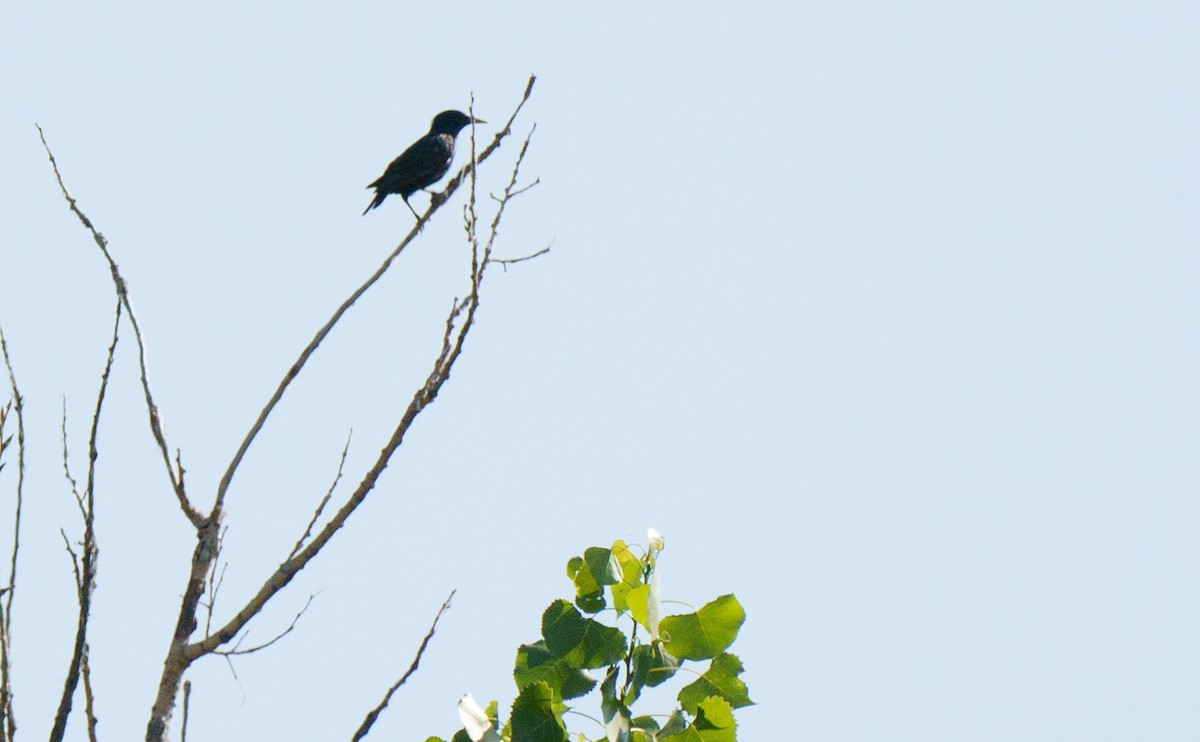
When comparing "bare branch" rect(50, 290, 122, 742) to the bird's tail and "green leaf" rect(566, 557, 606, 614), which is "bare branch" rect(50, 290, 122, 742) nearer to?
"green leaf" rect(566, 557, 606, 614)

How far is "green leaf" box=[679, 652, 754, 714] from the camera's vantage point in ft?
7.43

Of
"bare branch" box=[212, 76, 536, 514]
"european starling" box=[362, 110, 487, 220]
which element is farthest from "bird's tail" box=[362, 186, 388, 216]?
"bare branch" box=[212, 76, 536, 514]

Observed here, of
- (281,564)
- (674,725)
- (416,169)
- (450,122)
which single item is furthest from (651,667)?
(450,122)

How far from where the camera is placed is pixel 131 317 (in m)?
2.97

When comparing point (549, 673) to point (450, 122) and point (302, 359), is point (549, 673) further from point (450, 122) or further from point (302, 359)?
point (450, 122)

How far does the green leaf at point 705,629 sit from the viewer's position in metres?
2.25

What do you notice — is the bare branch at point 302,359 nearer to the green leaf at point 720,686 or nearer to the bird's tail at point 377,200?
the green leaf at point 720,686

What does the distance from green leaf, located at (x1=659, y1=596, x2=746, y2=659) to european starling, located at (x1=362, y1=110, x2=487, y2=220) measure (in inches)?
342

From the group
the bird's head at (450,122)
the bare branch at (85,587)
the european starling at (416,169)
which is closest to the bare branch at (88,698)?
the bare branch at (85,587)

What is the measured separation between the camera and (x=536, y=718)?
2.18 metres

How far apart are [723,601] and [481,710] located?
1.60ft

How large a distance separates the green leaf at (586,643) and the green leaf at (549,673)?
0.06 feet

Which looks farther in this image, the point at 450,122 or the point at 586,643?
the point at 450,122

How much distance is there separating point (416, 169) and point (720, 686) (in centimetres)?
903
